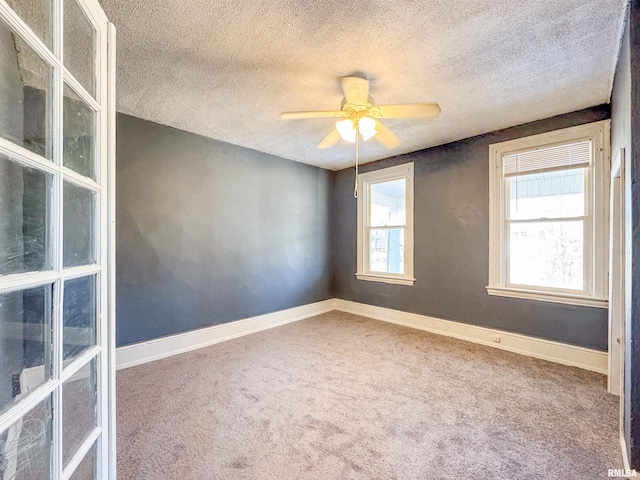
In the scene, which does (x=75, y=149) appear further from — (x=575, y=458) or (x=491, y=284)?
(x=491, y=284)

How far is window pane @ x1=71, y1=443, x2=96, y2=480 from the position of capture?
982mm

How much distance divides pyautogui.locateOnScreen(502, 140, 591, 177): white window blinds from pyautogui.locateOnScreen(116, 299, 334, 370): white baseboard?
10.8ft

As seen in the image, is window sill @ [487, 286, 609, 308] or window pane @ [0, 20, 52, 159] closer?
window pane @ [0, 20, 52, 159]

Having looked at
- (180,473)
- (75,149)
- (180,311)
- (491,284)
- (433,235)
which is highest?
(75,149)

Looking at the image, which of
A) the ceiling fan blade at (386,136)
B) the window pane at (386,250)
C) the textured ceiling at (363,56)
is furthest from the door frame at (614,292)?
the window pane at (386,250)

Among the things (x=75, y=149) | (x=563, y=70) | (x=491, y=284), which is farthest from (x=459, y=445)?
(x=563, y=70)

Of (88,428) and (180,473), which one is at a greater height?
(88,428)

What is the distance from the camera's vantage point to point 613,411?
6.70 ft

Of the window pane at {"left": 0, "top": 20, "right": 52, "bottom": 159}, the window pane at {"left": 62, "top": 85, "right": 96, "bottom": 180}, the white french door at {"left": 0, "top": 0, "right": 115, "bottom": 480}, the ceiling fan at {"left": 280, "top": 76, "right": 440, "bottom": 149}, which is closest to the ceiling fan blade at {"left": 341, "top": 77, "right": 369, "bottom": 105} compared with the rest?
the ceiling fan at {"left": 280, "top": 76, "right": 440, "bottom": 149}

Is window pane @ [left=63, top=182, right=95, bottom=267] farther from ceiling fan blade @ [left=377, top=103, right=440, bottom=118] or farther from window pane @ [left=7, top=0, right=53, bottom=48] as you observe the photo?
ceiling fan blade @ [left=377, top=103, right=440, bottom=118]

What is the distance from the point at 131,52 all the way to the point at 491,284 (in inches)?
155

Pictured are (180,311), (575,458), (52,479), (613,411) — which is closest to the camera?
(52,479)

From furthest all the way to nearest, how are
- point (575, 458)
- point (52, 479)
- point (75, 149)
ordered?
point (575, 458)
point (75, 149)
point (52, 479)

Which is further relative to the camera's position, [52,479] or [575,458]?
[575,458]
